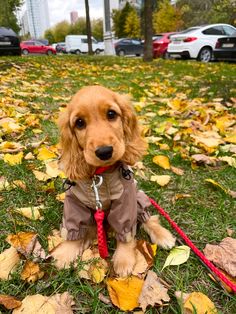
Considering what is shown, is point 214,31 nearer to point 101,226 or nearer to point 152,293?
point 101,226

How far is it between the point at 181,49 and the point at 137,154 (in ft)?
48.0

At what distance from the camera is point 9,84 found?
688cm

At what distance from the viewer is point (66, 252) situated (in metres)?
2.13

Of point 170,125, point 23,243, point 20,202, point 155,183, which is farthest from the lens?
point 170,125

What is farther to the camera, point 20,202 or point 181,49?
point 181,49

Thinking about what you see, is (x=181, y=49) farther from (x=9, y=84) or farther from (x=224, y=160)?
(x=224, y=160)

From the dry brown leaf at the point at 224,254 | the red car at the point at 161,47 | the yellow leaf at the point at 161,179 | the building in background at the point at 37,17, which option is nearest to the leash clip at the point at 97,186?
the dry brown leaf at the point at 224,254

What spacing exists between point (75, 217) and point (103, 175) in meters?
0.33

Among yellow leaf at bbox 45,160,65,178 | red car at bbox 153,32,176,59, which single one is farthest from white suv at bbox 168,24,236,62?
yellow leaf at bbox 45,160,65,178

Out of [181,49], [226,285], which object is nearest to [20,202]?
[226,285]

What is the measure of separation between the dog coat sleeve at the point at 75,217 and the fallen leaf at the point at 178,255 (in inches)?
22.7

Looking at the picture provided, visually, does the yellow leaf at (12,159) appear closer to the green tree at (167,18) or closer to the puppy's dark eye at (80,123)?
the puppy's dark eye at (80,123)

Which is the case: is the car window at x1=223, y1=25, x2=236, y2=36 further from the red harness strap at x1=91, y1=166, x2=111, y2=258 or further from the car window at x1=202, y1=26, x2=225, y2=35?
the red harness strap at x1=91, y1=166, x2=111, y2=258

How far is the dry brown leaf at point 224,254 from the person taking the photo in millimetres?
2020
